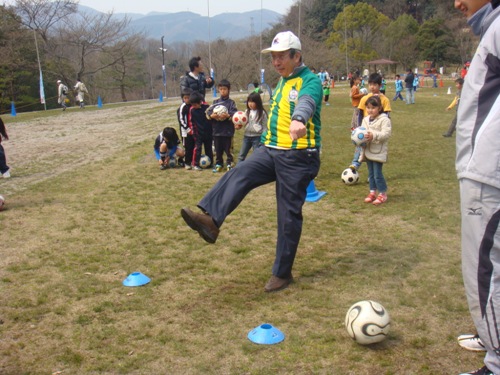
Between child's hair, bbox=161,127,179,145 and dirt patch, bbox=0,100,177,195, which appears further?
dirt patch, bbox=0,100,177,195

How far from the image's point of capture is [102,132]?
1722 cm

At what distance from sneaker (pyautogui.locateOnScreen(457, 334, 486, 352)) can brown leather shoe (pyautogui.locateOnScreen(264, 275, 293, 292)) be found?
1551 mm

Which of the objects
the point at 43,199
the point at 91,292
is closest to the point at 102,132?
the point at 43,199

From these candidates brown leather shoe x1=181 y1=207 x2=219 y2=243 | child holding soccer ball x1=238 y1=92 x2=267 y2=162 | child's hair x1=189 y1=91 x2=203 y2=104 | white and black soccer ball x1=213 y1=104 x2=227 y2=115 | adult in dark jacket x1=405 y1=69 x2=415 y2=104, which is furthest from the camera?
adult in dark jacket x1=405 y1=69 x2=415 y2=104

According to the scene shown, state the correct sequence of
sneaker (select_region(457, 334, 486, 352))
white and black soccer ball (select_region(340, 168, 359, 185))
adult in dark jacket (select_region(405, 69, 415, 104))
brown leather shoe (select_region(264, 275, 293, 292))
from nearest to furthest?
sneaker (select_region(457, 334, 486, 352)) → brown leather shoe (select_region(264, 275, 293, 292)) → white and black soccer ball (select_region(340, 168, 359, 185)) → adult in dark jacket (select_region(405, 69, 415, 104))

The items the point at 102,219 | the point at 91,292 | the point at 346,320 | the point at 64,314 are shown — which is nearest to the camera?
the point at 346,320

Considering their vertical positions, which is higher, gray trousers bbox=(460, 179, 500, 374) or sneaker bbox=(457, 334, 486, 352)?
gray trousers bbox=(460, 179, 500, 374)

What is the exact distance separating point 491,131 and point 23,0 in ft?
132

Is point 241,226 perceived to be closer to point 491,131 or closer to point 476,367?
point 476,367

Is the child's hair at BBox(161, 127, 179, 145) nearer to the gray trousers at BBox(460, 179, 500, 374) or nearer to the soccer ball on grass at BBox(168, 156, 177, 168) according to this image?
the soccer ball on grass at BBox(168, 156, 177, 168)

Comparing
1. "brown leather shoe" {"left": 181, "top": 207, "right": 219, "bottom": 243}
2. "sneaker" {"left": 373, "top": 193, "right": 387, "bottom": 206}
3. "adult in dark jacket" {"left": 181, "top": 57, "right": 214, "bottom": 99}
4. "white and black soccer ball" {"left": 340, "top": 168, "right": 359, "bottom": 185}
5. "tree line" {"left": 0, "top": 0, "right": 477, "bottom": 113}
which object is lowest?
"sneaker" {"left": 373, "top": 193, "right": 387, "bottom": 206}

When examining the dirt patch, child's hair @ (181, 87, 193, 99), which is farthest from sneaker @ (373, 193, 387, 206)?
the dirt patch

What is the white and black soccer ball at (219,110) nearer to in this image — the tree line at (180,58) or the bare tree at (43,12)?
the tree line at (180,58)

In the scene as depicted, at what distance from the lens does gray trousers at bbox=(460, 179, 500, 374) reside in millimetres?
2736
